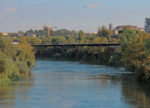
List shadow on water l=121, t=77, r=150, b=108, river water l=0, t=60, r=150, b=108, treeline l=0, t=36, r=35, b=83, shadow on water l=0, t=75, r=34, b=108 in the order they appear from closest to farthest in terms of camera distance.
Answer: river water l=0, t=60, r=150, b=108 < shadow on water l=0, t=75, r=34, b=108 < shadow on water l=121, t=77, r=150, b=108 < treeline l=0, t=36, r=35, b=83

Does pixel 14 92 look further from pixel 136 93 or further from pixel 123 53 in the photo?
pixel 123 53

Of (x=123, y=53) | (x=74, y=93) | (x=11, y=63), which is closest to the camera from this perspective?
(x=74, y=93)

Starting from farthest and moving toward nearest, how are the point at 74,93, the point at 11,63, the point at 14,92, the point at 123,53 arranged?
1. the point at 123,53
2. the point at 11,63
3. the point at 74,93
4. the point at 14,92

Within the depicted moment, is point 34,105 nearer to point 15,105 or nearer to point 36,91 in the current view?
point 15,105

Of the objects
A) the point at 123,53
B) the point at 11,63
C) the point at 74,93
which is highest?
the point at 123,53

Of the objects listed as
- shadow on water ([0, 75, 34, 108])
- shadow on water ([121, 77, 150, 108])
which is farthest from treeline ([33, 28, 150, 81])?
shadow on water ([0, 75, 34, 108])

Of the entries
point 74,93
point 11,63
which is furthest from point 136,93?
point 11,63

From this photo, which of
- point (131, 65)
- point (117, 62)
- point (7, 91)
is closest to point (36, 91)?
point (7, 91)

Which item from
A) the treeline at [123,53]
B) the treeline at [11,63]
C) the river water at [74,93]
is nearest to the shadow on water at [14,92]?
the river water at [74,93]

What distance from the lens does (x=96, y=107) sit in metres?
26.7

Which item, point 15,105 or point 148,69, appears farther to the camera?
point 148,69

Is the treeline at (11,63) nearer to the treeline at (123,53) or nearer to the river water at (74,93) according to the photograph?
the river water at (74,93)

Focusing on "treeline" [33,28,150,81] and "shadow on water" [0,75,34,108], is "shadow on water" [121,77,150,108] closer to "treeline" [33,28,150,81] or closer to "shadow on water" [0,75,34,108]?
"treeline" [33,28,150,81]

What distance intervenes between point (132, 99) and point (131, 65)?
19.1 metres
